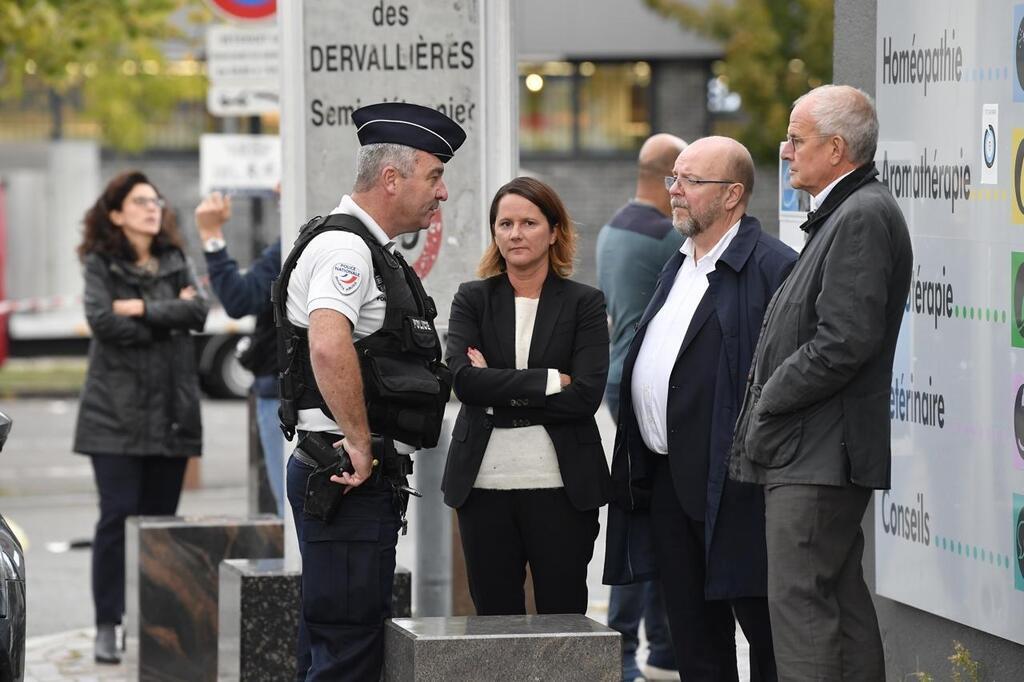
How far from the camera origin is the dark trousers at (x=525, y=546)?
5.98 meters

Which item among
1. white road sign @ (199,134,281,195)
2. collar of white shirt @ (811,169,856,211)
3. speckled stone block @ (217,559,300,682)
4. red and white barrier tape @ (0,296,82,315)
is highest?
white road sign @ (199,134,281,195)

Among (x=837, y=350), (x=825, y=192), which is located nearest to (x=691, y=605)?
(x=837, y=350)

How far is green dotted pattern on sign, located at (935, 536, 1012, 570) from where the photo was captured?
5.73 meters

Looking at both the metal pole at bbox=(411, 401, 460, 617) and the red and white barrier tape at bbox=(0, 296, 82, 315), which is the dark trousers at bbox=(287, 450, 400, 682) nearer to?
the metal pole at bbox=(411, 401, 460, 617)

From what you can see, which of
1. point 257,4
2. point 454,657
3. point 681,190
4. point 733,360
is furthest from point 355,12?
point 257,4

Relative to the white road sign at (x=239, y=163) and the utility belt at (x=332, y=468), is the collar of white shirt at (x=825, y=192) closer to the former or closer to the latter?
the utility belt at (x=332, y=468)

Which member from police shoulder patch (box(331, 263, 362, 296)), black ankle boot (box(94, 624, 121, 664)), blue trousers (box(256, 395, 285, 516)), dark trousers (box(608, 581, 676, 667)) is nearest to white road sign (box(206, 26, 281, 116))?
blue trousers (box(256, 395, 285, 516))

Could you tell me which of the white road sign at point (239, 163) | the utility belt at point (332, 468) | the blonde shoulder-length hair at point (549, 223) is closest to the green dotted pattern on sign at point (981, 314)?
the blonde shoulder-length hair at point (549, 223)

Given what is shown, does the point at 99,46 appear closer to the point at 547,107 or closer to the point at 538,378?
the point at 547,107

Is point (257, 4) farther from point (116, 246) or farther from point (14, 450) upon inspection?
point (14, 450)

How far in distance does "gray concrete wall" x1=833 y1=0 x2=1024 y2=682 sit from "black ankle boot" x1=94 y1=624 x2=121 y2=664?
3566 mm

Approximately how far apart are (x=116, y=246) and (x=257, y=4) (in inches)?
173

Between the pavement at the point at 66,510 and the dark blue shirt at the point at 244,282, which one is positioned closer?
the dark blue shirt at the point at 244,282

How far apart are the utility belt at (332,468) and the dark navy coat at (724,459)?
939 millimetres
